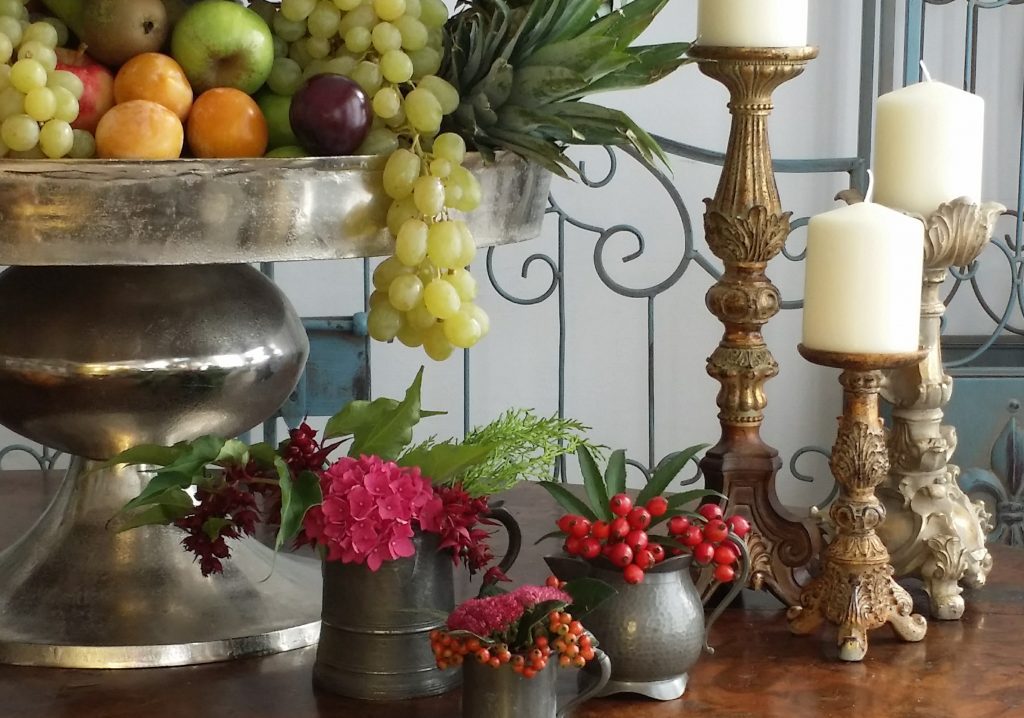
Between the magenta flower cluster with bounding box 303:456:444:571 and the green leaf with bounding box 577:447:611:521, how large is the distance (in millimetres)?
96

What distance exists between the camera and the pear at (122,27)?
0.66m

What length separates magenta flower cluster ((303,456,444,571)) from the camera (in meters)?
0.60

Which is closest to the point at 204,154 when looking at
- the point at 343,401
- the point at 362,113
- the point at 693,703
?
the point at 362,113

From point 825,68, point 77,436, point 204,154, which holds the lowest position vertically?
point 77,436

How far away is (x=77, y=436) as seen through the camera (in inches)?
28.2

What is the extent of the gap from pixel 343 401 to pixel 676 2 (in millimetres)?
723

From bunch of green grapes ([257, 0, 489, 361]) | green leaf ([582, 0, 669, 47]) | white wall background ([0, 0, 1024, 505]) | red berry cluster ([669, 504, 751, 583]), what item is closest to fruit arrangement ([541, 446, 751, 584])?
red berry cluster ([669, 504, 751, 583])

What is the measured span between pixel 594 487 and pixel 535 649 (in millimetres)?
134

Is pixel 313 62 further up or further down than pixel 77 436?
further up

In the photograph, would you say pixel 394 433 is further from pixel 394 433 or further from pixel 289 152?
pixel 289 152

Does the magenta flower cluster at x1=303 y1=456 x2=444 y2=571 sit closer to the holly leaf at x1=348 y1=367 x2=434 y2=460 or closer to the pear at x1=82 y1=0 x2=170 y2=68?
the holly leaf at x1=348 y1=367 x2=434 y2=460

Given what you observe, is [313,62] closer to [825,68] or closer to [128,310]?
[128,310]

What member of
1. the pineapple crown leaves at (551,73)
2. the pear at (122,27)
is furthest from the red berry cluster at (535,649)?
the pear at (122,27)

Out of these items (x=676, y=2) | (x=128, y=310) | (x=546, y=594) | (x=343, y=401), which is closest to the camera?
(x=546, y=594)
